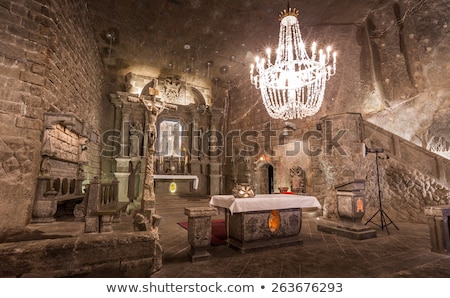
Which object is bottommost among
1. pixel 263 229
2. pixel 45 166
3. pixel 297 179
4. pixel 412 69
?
pixel 263 229

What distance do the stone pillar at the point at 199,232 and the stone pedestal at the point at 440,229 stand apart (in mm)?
3592

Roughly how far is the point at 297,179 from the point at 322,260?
4.74 metres

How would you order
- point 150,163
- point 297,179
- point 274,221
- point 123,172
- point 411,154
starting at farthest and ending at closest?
point 123,172, point 297,179, point 411,154, point 150,163, point 274,221

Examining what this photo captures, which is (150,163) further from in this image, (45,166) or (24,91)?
(24,91)

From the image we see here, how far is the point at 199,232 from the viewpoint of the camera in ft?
10.6

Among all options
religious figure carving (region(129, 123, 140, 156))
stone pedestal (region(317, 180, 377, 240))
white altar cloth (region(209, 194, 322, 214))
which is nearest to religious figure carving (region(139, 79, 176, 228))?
white altar cloth (region(209, 194, 322, 214))

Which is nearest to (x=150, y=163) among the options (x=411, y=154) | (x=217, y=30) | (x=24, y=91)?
(x=24, y=91)

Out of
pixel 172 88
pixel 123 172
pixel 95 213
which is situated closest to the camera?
pixel 95 213

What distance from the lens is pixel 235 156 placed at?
11.5 meters

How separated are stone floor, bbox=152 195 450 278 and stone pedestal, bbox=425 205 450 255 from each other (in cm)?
13

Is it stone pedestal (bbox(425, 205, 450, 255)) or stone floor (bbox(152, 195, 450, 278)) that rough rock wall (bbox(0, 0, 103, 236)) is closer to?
stone floor (bbox(152, 195, 450, 278))

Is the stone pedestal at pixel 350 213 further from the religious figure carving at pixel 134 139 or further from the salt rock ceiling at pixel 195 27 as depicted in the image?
the religious figure carving at pixel 134 139

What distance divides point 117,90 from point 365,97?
418 inches
